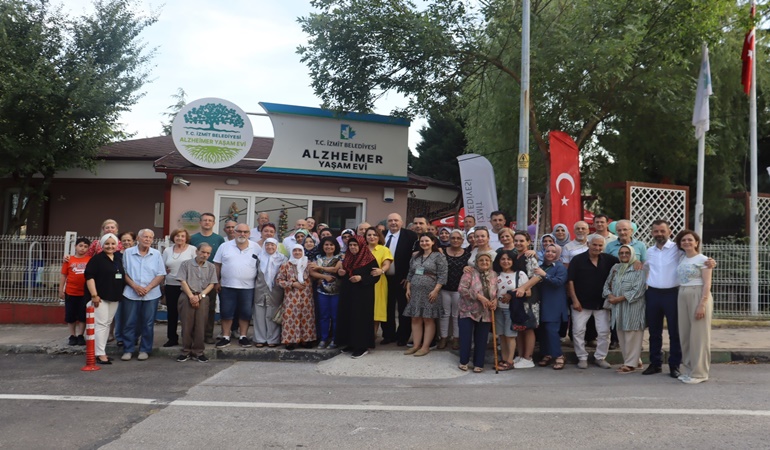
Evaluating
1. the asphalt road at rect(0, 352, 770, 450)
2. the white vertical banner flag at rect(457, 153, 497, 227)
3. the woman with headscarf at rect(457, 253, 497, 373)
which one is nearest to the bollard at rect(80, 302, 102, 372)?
the asphalt road at rect(0, 352, 770, 450)

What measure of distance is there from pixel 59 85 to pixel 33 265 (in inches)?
142

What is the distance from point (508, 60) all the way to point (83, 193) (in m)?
10.9

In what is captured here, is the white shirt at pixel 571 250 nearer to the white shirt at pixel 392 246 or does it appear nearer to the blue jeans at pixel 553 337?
the blue jeans at pixel 553 337

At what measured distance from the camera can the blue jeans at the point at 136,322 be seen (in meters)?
8.78

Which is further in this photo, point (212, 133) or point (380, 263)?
point (212, 133)

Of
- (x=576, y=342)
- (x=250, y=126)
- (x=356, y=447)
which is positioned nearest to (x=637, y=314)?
(x=576, y=342)

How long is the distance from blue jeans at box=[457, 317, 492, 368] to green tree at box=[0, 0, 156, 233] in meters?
9.03

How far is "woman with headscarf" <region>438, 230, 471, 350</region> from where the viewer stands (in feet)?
28.0

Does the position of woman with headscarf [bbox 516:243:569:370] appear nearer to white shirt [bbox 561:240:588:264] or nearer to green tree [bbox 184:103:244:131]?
white shirt [bbox 561:240:588:264]

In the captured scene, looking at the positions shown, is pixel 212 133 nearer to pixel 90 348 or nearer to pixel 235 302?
pixel 235 302

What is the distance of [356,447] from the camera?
4.94 meters

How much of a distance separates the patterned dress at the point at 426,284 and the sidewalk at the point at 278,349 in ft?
2.67

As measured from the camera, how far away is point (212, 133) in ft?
41.8

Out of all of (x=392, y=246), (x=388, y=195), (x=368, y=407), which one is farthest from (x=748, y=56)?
(x=368, y=407)
